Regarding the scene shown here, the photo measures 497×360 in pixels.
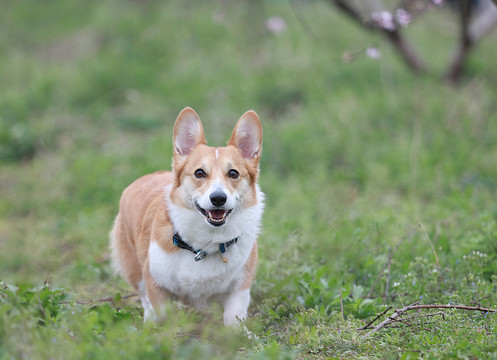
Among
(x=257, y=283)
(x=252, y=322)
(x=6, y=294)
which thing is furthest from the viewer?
(x=257, y=283)

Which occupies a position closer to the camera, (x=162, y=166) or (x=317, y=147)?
(x=162, y=166)

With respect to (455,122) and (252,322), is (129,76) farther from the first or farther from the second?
(252,322)

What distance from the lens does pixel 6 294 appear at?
9.72 ft

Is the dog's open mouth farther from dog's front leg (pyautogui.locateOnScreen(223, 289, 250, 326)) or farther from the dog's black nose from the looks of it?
dog's front leg (pyautogui.locateOnScreen(223, 289, 250, 326))

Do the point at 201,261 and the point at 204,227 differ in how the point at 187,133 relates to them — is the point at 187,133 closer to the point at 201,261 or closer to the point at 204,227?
the point at 204,227

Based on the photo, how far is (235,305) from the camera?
12.2 feet

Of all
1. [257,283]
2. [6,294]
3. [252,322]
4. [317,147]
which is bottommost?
[317,147]

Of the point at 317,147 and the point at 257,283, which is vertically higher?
the point at 257,283

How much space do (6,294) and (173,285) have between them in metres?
1.07

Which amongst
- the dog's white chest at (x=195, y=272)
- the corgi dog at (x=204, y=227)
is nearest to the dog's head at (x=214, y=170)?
the corgi dog at (x=204, y=227)

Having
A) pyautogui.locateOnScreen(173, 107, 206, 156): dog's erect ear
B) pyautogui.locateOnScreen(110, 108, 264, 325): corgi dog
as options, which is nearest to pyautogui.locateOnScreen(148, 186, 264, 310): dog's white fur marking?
pyautogui.locateOnScreen(110, 108, 264, 325): corgi dog

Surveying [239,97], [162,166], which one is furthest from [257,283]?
[239,97]

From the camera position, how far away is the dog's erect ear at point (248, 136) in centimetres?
394

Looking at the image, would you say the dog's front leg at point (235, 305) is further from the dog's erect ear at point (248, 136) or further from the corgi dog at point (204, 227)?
the dog's erect ear at point (248, 136)
